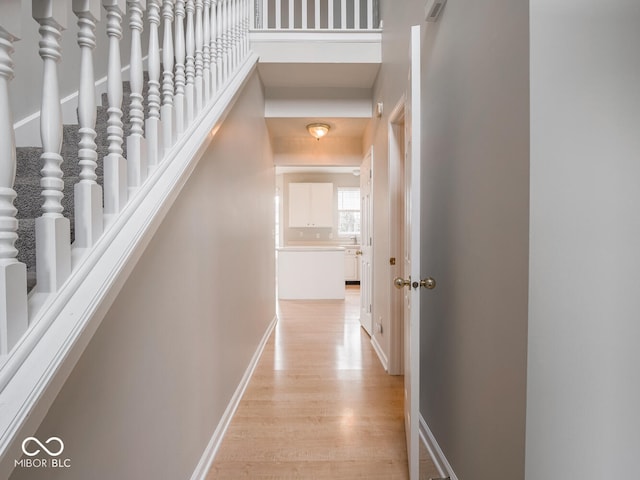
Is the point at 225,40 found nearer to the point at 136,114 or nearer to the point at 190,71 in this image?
the point at 190,71

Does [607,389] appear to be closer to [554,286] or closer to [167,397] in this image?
[554,286]

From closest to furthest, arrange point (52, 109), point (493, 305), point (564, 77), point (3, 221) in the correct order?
point (3, 221) → point (52, 109) → point (564, 77) → point (493, 305)

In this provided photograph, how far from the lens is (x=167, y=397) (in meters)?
1.32

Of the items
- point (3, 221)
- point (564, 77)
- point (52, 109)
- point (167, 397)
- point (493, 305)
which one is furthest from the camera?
point (167, 397)

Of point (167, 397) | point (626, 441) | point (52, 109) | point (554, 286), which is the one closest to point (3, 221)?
point (52, 109)

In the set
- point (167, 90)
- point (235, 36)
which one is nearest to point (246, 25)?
point (235, 36)

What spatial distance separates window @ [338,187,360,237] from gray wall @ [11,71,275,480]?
5.92 m

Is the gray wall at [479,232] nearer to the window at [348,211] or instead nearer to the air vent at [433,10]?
the air vent at [433,10]

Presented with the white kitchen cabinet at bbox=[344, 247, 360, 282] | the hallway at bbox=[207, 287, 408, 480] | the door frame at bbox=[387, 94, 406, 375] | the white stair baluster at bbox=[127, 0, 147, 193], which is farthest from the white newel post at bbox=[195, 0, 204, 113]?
the white kitchen cabinet at bbox=[344, 247, 360, 282]

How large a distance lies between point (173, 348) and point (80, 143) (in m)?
0.84

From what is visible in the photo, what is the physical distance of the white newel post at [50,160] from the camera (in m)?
0.72

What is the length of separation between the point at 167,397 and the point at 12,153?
1016 mm

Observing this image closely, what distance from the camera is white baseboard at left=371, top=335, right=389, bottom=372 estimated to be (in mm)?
2927

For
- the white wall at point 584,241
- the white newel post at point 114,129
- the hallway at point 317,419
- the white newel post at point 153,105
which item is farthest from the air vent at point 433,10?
the hallway at point 317,419
